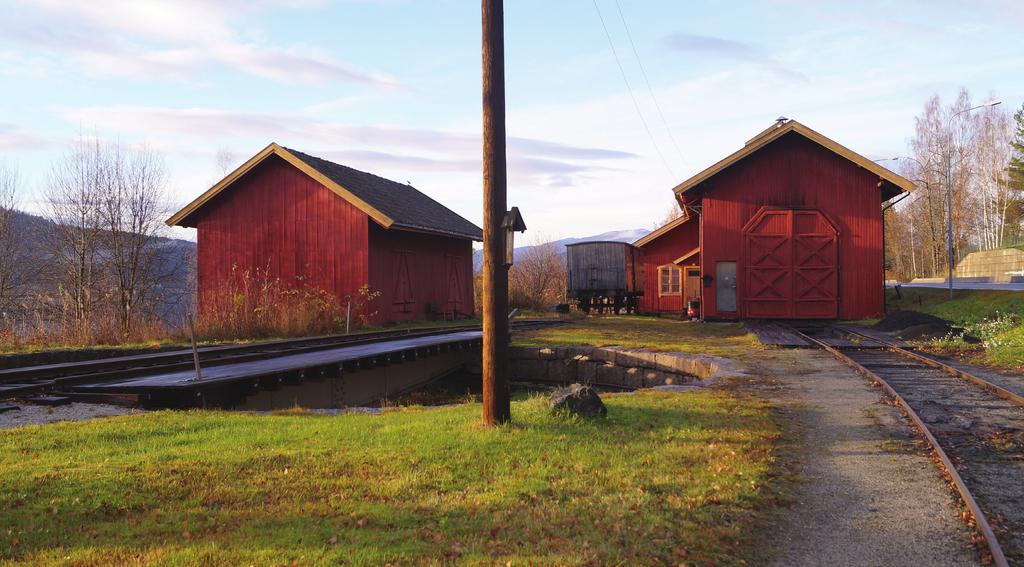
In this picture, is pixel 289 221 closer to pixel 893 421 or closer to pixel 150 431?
pixel 150 431

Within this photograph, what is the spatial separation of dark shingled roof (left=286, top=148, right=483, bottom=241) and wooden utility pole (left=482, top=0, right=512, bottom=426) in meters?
16.1

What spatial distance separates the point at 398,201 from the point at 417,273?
10.4 ft

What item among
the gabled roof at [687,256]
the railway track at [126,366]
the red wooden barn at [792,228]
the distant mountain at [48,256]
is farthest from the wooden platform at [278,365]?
the distant mountain at [48,256]

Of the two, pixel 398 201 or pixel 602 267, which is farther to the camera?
pixel 602 267

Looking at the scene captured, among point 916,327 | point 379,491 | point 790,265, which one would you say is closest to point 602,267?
point 790,265

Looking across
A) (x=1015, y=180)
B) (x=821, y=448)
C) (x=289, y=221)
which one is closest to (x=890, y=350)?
(x=821, y=448)

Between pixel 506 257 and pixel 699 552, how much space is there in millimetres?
4366

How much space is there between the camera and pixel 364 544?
15.9 feet

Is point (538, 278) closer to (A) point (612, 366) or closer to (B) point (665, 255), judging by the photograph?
(B) point (665, 255)

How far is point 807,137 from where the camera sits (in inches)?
1059

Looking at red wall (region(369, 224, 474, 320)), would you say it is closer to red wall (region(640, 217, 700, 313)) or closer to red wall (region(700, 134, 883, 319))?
red wall (region(640, 217, 700, 313))

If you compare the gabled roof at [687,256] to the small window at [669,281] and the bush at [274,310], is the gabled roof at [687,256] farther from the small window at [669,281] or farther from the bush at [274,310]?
the bush at [274,310]

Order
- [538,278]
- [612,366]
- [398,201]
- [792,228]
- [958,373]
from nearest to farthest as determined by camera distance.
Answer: [958,373], [612,366], [792,228], [398,201], [538,278]

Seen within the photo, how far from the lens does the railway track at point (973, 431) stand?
18.1 ft
